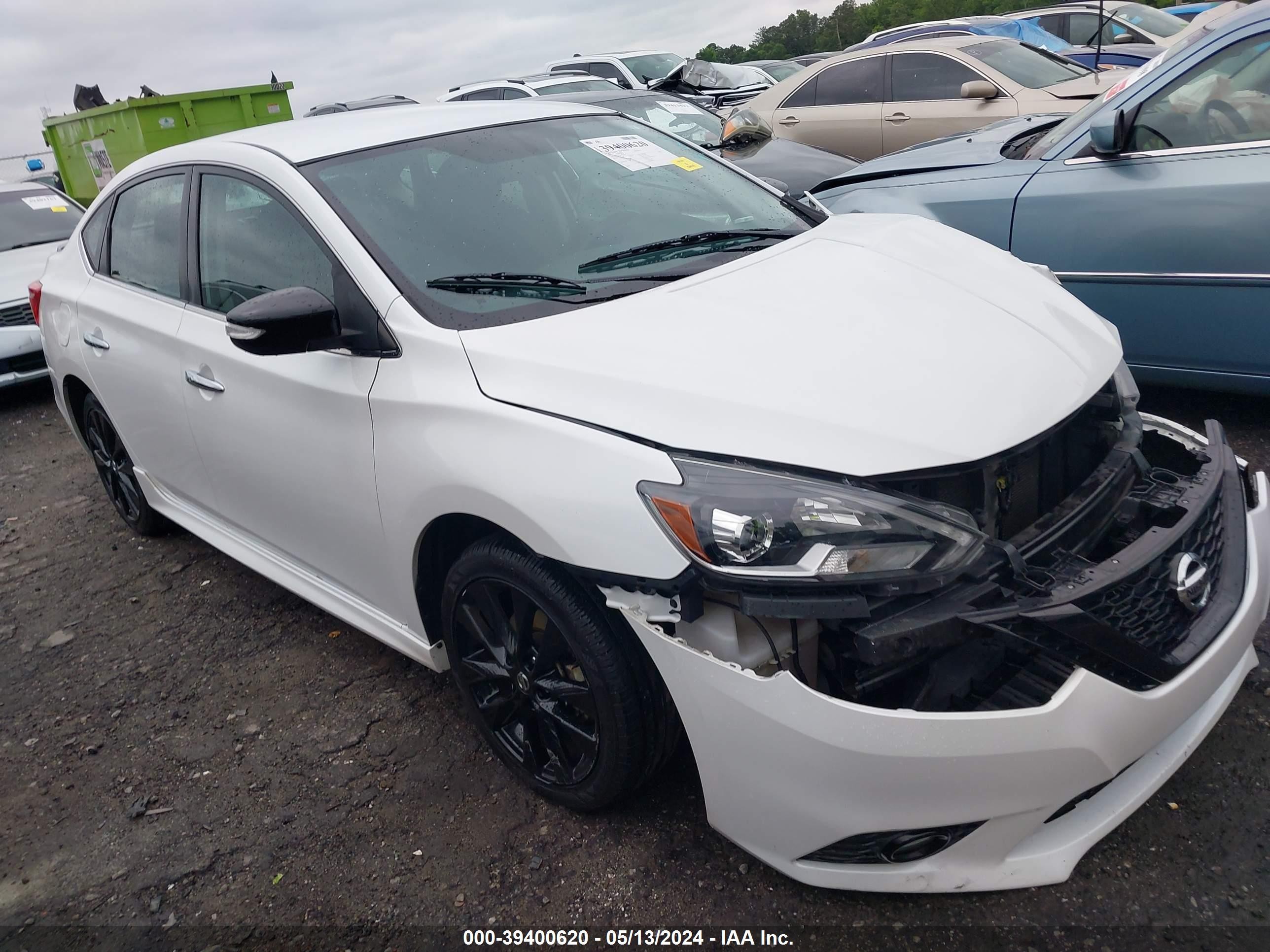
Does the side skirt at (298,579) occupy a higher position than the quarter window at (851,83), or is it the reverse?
the quarter window at (851,83)

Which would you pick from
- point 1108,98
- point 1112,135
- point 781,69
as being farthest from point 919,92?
point 781,69

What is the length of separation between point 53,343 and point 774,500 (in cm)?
365

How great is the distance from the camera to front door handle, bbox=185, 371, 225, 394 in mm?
2930

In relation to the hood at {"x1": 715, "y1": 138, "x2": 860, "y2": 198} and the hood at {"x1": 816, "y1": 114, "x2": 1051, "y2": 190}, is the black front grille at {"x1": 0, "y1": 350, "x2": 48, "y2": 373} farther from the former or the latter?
the hood at {"x1": 816, "y1": 114, "x2": 1051, "y2": 190}

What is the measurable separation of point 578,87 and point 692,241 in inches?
414

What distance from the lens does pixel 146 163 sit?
141 inches

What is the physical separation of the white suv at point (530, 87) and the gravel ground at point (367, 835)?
29.0ft

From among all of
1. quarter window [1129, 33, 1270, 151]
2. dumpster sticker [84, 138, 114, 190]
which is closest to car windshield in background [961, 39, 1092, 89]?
quarter window [1129, 33, 1270, 151]

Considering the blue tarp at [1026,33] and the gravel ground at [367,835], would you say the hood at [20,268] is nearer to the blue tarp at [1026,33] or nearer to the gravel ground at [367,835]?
the gravel ground at [367,835]

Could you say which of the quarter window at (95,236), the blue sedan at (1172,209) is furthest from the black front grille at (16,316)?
the blue sedan at (1172,209)

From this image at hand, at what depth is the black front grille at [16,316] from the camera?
22.3ft

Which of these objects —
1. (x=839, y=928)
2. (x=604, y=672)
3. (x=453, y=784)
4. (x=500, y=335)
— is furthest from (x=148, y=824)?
(x=839, y=928)

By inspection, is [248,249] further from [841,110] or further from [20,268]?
[841,110]

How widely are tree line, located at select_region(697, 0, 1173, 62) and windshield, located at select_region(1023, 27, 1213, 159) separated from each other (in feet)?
76.0
